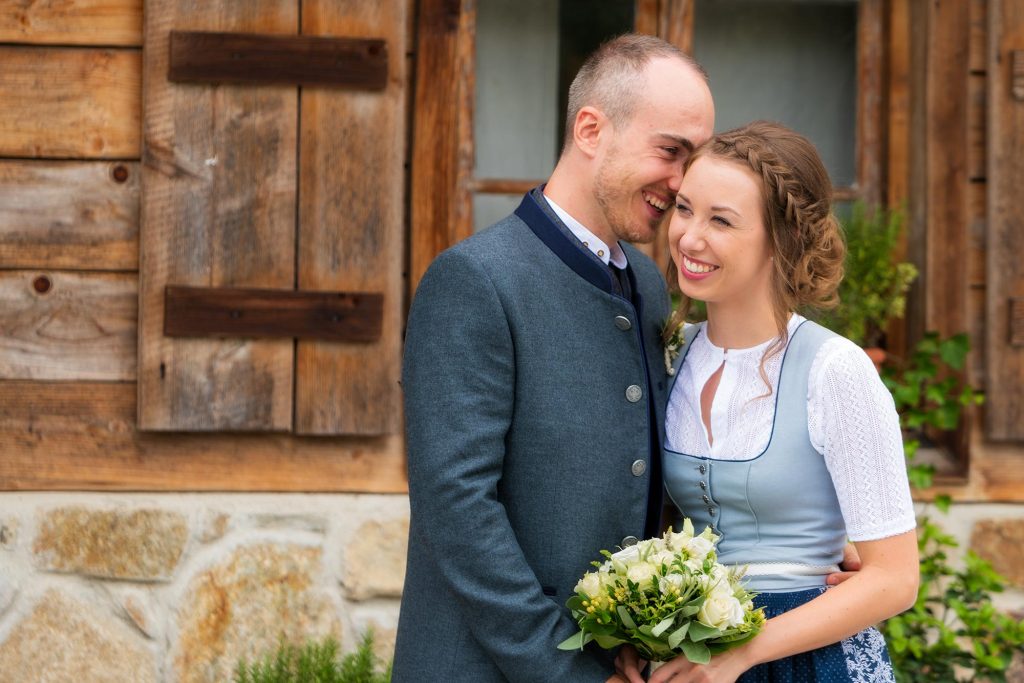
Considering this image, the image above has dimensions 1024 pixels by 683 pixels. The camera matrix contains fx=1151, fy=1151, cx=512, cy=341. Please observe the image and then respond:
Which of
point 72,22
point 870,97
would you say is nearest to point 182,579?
point 72,22

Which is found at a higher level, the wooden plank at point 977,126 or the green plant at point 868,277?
the wooden plank at point 977,126

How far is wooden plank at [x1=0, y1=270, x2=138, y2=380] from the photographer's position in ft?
10.1

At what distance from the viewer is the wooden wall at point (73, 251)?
3.09 meters

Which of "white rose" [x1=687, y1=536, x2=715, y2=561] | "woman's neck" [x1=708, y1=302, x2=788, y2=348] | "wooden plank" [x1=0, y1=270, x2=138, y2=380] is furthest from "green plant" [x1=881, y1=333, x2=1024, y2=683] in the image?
"wooden plank" [x1=0, y1=270, x2=138, y2=380]

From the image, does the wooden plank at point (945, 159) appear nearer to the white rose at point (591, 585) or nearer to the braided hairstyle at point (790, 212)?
the braided hairstyle at point (790, 212)

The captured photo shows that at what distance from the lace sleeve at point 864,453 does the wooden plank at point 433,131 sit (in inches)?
61.2

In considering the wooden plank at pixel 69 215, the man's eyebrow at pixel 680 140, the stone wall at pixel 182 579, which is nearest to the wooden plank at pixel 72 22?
the wooden plank at pixel 69 215

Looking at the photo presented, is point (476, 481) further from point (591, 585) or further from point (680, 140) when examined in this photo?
point (680, 140)

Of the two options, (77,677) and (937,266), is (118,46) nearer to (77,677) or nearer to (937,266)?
(77,677)

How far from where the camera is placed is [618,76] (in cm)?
219

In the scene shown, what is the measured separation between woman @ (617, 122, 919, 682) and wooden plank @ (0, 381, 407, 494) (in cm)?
135

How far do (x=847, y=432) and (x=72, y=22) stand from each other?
2334mm

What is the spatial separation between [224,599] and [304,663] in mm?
282

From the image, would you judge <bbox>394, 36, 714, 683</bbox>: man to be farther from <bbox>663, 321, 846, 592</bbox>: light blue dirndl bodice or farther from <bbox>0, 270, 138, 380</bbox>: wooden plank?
<bbox>0, 270, 138, 380</bbox>: wooden plank
